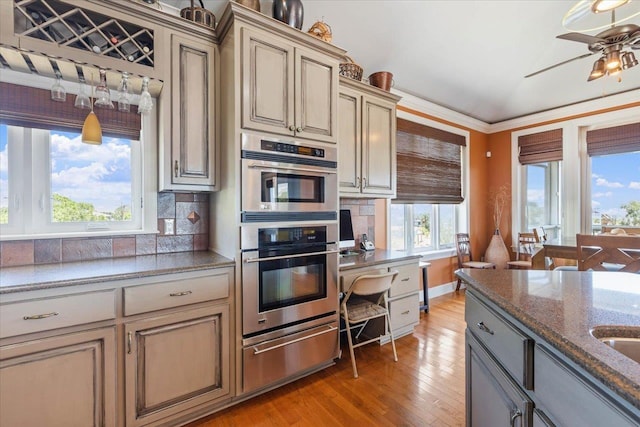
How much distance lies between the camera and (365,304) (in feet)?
8.43

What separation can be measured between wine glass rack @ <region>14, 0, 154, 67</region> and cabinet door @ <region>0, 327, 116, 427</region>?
5.13 ft

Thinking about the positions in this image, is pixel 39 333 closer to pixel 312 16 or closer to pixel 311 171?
pixel 311 171

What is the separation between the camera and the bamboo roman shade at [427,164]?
3807 mm

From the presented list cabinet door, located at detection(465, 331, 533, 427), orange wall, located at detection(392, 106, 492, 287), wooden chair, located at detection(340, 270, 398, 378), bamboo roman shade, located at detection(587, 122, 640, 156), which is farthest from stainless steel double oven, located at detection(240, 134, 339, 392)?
bamboo roman shade, located at detection(587, 122, 640, 156)

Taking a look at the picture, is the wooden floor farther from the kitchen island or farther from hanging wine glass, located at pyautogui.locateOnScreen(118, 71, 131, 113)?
hanging wine glass, located at pyautogui.locateOnScreen(118, 71, 131, 113)

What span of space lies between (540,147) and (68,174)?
5.75 m

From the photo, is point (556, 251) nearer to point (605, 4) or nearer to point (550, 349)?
point (605, 4)

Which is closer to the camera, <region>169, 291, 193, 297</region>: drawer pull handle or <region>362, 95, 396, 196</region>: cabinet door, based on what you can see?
<region>169, 291, 193, 297</region>: drawer pull handle

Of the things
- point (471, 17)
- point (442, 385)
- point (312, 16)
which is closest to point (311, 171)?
point (312, 16)

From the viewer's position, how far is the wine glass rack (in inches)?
62.2

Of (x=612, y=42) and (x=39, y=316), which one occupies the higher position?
(x=612, y=42)

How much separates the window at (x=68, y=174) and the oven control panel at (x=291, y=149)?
0.93 m

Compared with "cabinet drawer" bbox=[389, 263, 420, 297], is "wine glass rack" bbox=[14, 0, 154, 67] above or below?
above

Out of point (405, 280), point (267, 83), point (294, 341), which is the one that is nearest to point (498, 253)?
point (405, 280)
